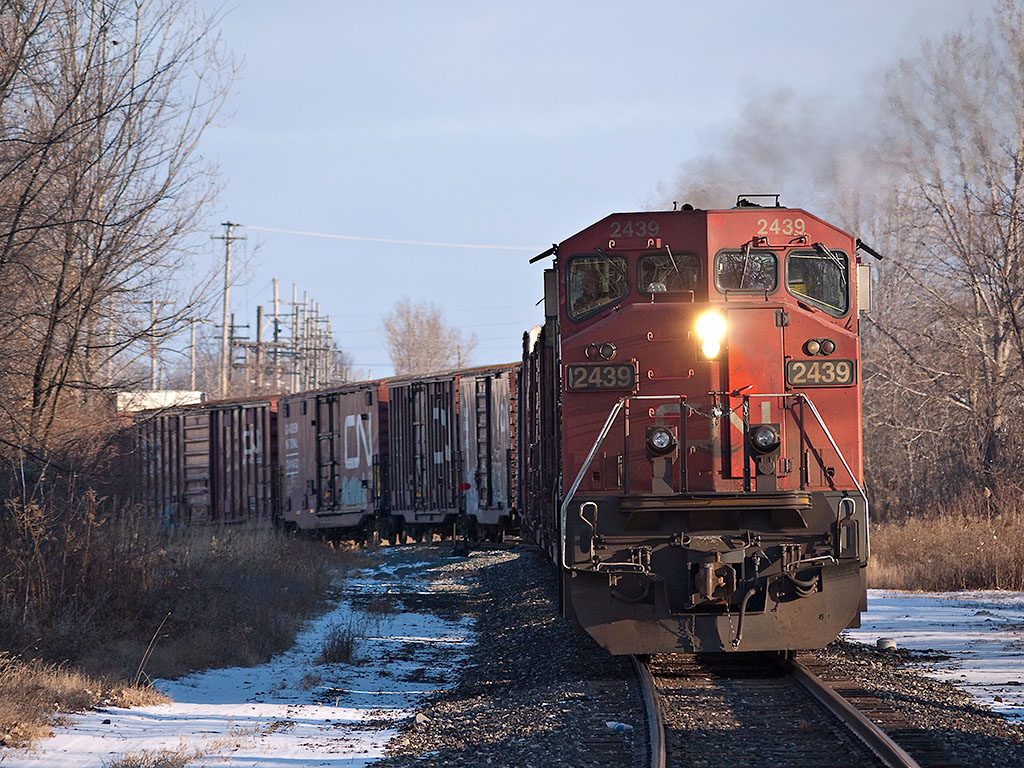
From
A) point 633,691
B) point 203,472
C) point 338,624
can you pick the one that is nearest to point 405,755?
point 633,691

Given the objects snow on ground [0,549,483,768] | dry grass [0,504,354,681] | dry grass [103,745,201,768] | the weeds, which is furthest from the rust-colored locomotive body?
dry grass [0,504,354,681]

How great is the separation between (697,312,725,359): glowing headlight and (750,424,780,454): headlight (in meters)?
0.70

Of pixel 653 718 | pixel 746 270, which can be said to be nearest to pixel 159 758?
pixel 653 718

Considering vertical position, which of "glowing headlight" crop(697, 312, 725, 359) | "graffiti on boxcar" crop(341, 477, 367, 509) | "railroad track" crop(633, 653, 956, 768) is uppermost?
"glowing headlight" crop(697, 312, 725, 359)

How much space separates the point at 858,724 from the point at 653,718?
1.28 m

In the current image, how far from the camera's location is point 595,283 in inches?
373

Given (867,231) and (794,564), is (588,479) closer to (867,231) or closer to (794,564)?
(794,564)

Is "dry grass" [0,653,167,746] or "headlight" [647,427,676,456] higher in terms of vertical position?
"headlight" [647,427,676,456]

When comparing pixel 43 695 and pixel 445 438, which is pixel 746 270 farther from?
pixel 445 438

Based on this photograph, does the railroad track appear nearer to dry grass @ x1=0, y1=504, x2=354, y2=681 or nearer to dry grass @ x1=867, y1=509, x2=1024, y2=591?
dry grass @ x1=0, y1=504, x2=354, y2=681

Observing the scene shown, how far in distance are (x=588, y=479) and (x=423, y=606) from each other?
8240mm

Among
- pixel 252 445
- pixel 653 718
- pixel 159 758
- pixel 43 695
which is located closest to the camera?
pixel 159 758

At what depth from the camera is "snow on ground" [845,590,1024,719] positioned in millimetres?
8984

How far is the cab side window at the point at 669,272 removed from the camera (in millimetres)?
9375
